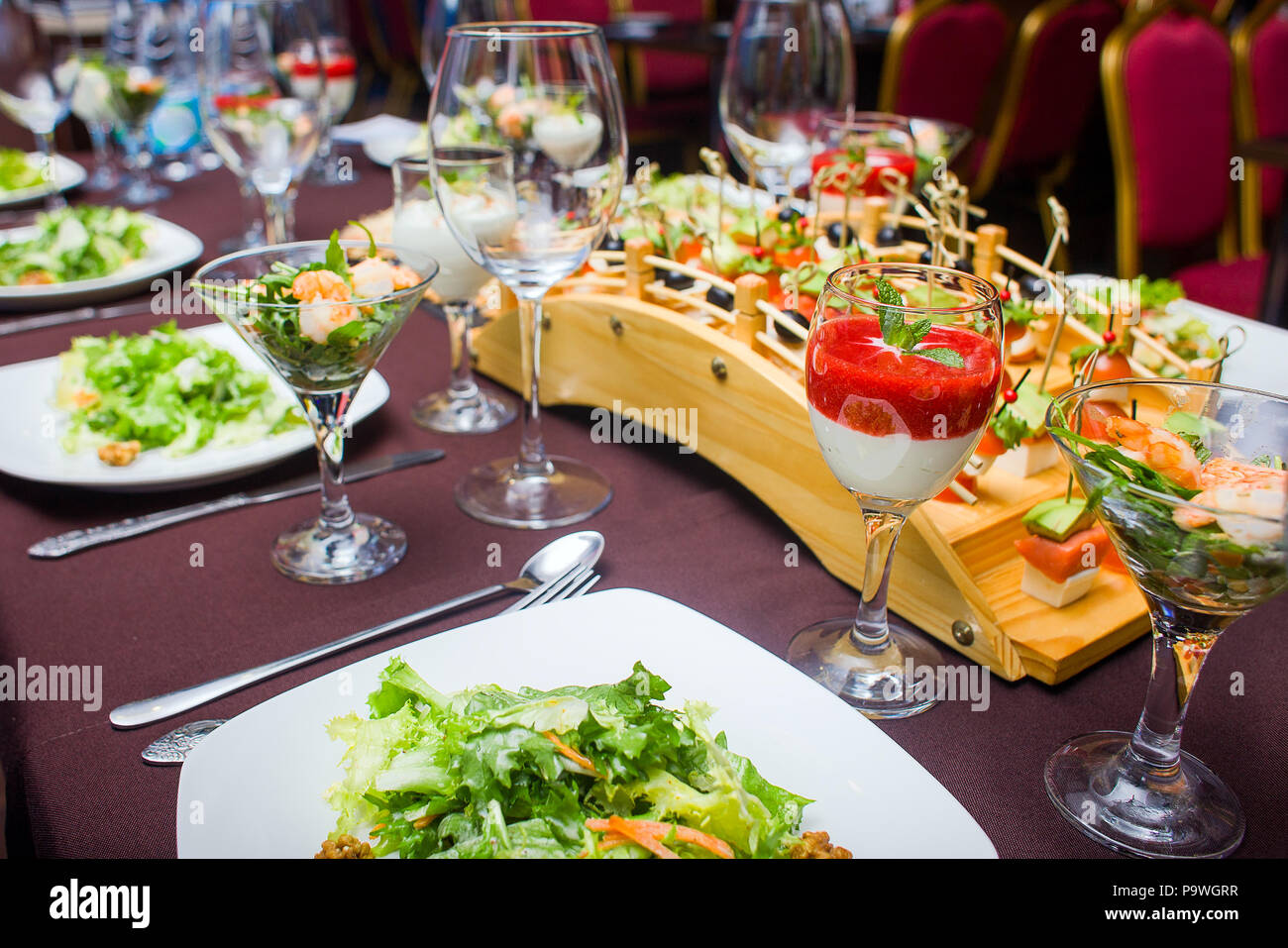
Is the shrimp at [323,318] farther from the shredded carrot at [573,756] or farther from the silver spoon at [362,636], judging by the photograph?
the shredded carrot at [573,756]

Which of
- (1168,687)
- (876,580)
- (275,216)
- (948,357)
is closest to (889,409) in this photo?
(948,357)

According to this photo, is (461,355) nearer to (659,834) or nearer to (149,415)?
(149,415)

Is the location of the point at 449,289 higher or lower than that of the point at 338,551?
higher

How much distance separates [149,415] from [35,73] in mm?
1243

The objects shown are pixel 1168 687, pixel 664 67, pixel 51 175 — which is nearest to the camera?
pixel 1168 687

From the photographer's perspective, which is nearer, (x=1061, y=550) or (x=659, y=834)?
(x=659, y=834)

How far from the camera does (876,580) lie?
2.80 ft

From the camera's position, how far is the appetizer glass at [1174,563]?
1.97 feet

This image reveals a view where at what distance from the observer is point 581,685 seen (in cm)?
75

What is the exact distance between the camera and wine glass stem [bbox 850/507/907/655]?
0.84 metres

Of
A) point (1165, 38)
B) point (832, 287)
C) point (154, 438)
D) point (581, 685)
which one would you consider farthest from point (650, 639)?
point (1165, 38)

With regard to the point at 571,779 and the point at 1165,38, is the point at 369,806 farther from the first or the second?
the point at 1165,38

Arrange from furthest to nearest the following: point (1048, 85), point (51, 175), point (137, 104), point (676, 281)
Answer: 1. point (1048, 85)
2. point (137, 104)
3. point (51, 175)
4. point (676, 281)

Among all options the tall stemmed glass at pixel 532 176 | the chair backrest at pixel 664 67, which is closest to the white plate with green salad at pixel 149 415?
the tall stemmed glass at pixel 532 176
